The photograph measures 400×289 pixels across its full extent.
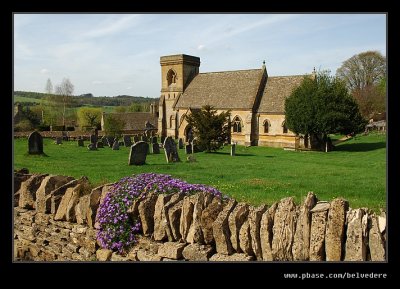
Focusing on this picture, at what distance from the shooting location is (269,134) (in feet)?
130

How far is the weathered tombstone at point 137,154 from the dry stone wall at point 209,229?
1159 cm

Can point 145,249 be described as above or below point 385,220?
below

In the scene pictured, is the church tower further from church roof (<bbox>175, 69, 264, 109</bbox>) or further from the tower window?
the tower window

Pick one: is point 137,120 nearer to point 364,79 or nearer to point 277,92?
point 277,92

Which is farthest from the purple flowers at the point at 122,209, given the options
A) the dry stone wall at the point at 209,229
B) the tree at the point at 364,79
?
the tree at the point at 364,79

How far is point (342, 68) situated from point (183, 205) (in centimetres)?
3973

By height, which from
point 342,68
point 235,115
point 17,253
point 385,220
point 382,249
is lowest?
point 17,253

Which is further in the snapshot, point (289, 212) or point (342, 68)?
point (342, 68)

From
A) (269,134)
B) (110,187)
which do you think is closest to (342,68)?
(269,134)

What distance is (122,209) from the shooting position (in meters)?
5.80

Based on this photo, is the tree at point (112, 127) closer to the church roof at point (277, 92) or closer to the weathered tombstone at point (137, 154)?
the church roof at point (277, 92)

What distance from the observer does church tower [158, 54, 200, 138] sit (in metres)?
47.7

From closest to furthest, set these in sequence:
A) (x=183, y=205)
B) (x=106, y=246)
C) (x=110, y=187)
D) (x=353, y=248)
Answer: (x=353, y=248), (x=183, y=205), (x=106, y=246), (x=110, y=187)
